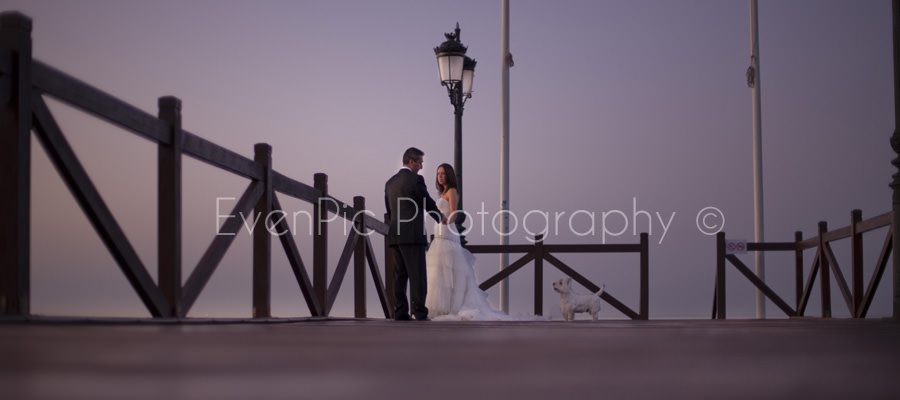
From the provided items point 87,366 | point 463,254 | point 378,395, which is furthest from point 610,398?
point 463,254

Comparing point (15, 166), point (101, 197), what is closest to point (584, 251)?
point (101, 197)

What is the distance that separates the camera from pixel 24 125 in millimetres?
4754

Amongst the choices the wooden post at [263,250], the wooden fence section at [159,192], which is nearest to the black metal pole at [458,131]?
the wooden fence section at [159,192]

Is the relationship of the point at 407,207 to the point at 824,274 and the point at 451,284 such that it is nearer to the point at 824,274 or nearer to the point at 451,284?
the point at 451,284

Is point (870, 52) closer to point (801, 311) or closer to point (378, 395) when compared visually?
point (801, 311)

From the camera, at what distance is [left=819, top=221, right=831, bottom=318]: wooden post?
1580 centimetres

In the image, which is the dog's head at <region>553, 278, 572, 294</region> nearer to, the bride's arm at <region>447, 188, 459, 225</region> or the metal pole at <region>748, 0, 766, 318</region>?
the bride's arm at <region>447, 188, 459, 225</region>

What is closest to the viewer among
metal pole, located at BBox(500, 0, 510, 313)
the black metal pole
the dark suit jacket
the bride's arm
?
the dark suit jacket

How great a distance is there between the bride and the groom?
7.09 feet

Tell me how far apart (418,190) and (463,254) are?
296 centimetres

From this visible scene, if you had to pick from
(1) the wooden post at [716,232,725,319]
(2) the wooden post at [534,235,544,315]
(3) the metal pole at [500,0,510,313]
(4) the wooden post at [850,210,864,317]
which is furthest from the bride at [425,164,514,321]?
(1) the wooden post at [716,232,725,319]

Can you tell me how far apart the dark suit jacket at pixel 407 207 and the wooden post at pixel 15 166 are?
249 inches

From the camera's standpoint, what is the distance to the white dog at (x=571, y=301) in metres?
16.1

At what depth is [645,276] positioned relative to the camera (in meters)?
18.2
